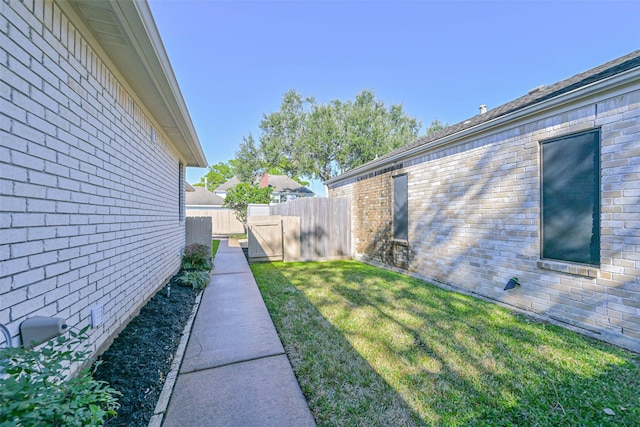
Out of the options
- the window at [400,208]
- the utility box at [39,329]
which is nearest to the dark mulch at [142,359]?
the utility box at [39,329]

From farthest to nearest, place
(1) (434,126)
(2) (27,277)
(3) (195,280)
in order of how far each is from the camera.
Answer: (1) (434,126), (3) (195,280), (2) (27,277)

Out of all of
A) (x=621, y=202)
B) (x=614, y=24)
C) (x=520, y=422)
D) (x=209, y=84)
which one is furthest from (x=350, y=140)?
(x=520, y=422)

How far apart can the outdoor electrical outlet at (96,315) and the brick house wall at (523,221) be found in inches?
227

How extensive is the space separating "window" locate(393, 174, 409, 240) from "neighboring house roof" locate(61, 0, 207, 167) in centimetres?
543

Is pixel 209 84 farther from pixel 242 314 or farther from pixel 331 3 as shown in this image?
pixel 242 314

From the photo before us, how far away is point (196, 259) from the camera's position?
6789mm

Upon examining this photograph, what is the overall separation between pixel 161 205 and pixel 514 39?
1151 centimetres

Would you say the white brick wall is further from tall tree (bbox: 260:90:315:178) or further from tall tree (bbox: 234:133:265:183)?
tall tree (bbox: 234:133:265:183)

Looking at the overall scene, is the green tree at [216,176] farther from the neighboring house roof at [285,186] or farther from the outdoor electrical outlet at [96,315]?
the outdoor electrical outlet at [96,315]

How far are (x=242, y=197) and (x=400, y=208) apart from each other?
501 inches

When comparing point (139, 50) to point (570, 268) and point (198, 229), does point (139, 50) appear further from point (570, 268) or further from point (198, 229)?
point (198, 229)

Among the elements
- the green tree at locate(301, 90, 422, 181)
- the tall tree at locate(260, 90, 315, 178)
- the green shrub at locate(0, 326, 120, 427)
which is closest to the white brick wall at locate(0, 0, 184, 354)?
the green shrub at locate(0, 326, 120, 427)

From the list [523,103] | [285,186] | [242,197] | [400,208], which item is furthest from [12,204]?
[285,186]

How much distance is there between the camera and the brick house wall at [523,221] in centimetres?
329
